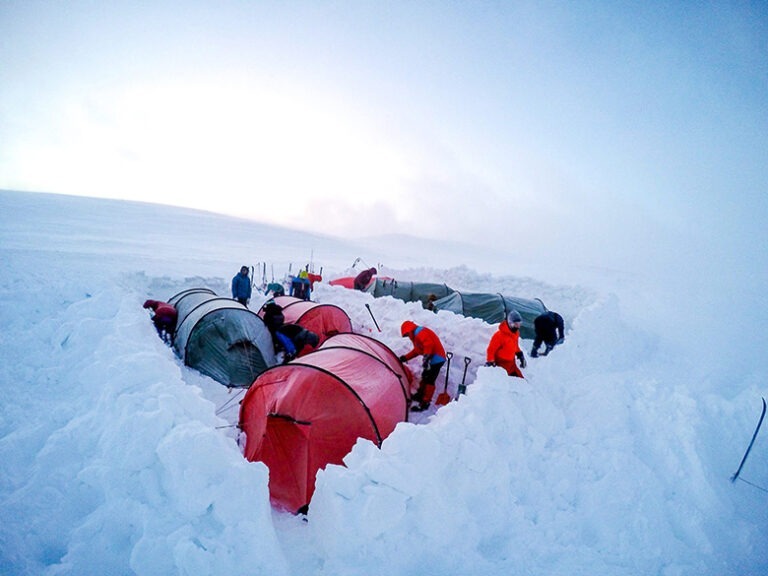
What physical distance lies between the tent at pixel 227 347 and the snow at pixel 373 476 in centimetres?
31

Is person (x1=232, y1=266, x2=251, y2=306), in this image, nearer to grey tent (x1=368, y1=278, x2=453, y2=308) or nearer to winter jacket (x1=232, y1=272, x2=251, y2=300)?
winter jacket (x1=232, y1=272, x2=251, y2=300)

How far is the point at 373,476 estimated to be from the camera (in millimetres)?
3305

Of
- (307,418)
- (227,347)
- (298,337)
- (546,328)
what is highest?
(546,328)

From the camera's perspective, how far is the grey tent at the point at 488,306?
41.0 ft

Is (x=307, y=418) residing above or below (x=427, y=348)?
below

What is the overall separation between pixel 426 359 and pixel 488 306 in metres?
6.48

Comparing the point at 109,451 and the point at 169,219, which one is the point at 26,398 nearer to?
the point at 109,451

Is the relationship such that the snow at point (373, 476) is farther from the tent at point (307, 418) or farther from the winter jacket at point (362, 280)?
the winter jacket at point (362, 280)

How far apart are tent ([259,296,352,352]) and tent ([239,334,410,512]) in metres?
3.52

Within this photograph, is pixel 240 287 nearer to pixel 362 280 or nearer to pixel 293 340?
pixel 293 340

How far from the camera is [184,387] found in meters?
4.20

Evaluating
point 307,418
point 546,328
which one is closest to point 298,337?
point 307,418

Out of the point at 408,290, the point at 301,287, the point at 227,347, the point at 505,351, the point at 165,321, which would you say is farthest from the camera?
the point at 408,290

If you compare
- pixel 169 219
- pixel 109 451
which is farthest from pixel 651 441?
pixel 169 219
